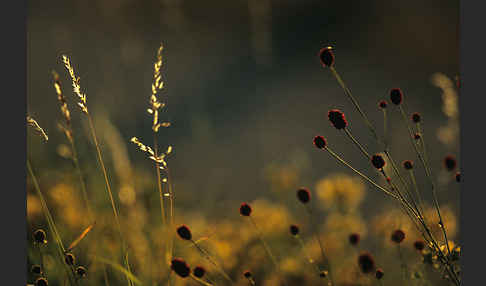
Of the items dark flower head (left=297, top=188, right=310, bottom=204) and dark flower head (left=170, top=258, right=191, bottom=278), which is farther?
dark flower head (left=297, top=188, right=310, bottom=204)

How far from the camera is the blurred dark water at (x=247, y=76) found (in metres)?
1.33

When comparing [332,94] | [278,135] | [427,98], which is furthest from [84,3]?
[427,98]

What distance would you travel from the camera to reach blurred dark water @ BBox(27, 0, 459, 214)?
1331 mm

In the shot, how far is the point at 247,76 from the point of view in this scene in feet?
5.78

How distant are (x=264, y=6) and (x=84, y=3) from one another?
516 millimetres

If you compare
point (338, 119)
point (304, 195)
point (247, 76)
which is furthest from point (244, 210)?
point (247, 76)

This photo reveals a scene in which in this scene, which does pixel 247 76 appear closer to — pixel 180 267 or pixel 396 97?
pixel 396 97

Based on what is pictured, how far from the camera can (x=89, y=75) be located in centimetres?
130

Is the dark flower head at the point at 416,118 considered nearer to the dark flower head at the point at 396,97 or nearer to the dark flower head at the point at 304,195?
the dark flower head at the point at 396,97

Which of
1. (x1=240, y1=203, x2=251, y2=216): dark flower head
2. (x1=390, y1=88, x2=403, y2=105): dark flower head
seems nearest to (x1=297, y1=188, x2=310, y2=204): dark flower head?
(x1=240, y1=203, x2=251, y2=216): dark flower head

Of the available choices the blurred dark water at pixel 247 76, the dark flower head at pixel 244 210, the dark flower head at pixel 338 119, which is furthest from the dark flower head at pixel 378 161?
the blurred dark water at pixel 247 76

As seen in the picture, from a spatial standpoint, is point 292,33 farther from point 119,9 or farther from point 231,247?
point 231,247

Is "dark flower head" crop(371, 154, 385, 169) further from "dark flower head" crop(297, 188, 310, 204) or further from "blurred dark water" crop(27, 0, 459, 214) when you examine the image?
"blurred dark water" crop(27, 0, 459, 214)

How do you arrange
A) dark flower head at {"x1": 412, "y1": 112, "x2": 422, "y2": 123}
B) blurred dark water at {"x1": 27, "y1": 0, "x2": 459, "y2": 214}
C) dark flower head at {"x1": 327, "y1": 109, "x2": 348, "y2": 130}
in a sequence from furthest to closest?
blurred dark water at {"x1": 27, "y1": 0, "x2": 459, "y2": 214} < dark flower head at {"x1": 412, "y1": 112, "x2": 422, "y2": 123} < dark flower head at {"x1": 327, "y1": 109, "x2": 348, "y2": 130}
